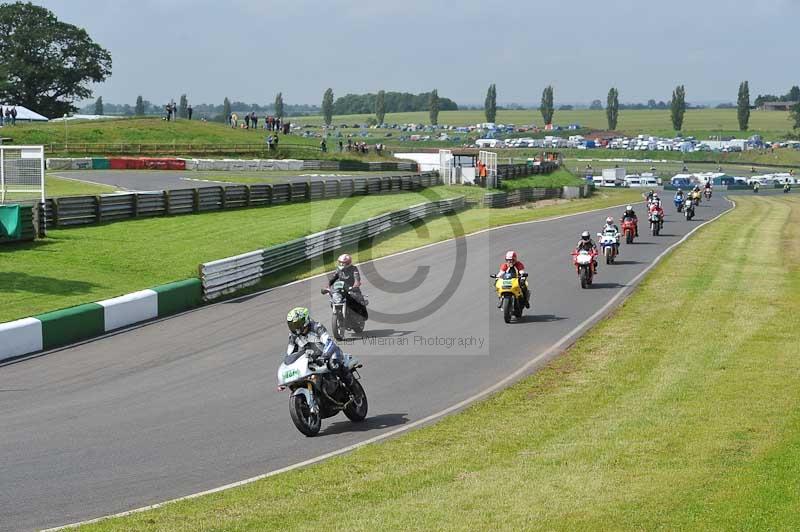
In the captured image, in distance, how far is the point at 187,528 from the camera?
9492mm

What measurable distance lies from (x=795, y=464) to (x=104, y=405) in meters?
9.47

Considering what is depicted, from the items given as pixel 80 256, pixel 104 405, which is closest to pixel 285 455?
pixel 104 405

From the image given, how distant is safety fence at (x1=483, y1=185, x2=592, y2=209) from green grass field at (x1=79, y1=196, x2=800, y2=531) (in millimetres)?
37917

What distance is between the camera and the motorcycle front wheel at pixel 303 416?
519 inches

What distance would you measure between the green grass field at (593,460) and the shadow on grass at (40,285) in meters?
12.1

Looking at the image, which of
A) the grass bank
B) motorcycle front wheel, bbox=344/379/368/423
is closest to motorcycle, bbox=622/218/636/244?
the grass bank

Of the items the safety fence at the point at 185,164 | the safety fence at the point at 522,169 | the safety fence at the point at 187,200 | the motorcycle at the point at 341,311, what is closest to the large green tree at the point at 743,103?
the safety fence at the point at 522,169

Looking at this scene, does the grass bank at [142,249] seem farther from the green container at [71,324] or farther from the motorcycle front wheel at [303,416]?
the motorcycle front wheel at [303,416]

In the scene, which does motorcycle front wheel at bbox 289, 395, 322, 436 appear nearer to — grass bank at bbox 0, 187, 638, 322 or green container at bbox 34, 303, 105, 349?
green container at bbox 34, 303, 105, 349

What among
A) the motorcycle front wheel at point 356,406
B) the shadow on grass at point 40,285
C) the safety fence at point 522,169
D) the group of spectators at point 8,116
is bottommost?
the motorcycle front wheel at point 356,406

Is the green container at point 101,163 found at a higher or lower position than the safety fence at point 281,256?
higher

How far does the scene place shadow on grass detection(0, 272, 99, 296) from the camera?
2386 cm

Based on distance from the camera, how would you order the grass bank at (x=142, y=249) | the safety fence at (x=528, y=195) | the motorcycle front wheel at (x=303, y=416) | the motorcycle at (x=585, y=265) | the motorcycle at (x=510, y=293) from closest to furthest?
the motorcycle front wheel at (x=303, y=416)
the motorcycle at (x=510, y=293)
the grass bank at (x=142, y=249)
the motorcycle at (x=585, y=265)
the safety fence at (x=528, y=195)

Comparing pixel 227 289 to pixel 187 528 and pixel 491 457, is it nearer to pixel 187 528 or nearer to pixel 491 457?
pixel 491 457
